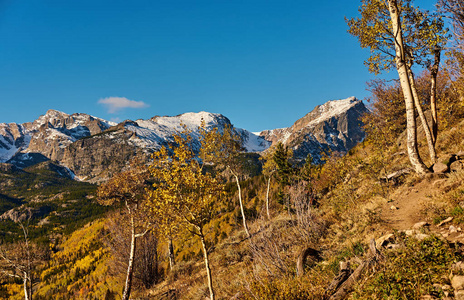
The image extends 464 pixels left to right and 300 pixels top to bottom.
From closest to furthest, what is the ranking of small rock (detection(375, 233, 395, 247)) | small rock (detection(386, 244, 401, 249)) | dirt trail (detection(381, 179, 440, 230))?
small rock (detection(386, 244, 401, 249)) → small rock (detection(375, 233, 395, 247)) → dirt trail (detection(381, 179, 440, 230))

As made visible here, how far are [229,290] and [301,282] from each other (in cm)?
591

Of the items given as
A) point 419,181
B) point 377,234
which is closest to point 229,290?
point 377,234

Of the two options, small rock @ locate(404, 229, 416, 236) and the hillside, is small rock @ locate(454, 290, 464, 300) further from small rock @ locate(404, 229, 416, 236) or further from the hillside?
small rock @ locate(404, 229, 416, 236)

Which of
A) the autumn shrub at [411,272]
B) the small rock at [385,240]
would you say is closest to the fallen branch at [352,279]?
the autumn shrub at [411,272]

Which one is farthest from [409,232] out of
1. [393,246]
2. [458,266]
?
[458,266]

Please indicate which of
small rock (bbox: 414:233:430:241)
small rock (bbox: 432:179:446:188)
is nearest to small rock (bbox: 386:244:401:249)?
small rock (bbox: 414:233:430:241)

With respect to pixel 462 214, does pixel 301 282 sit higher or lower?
lower

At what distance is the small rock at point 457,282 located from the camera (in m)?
3.61

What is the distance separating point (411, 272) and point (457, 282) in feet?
2.95

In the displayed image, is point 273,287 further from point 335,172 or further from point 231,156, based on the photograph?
point 231,156

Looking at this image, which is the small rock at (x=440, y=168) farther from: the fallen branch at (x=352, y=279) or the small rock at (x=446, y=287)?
the small rock at (x=446, y=287)

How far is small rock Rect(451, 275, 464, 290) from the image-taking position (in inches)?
142

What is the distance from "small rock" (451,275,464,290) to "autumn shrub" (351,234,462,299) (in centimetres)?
21

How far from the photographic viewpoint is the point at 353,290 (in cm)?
501
